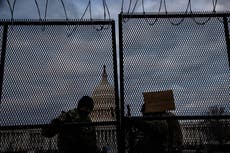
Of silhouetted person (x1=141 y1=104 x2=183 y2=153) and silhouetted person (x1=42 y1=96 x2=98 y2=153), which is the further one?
silhouetted person (x1=141 y1=104 x2=183 y2=153)

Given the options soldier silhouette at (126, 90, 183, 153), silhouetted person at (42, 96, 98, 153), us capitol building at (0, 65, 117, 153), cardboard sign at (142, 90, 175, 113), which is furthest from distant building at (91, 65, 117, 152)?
cardboard sign at (142, 90, 175, 113)

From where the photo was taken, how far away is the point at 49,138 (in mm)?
→ 5102

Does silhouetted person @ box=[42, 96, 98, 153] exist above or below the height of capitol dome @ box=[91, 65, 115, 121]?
below

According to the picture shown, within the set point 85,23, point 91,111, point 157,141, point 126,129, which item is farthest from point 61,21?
point 157,141

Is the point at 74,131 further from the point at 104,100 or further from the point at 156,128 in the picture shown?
the point at 156,128

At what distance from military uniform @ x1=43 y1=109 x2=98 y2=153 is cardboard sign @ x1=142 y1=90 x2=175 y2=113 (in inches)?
32.6

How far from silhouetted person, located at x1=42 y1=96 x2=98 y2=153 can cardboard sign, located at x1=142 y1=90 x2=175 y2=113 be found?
747 mm

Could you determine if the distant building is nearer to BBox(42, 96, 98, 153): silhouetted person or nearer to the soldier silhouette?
BBox(42, 96, 98, 153): silhouetted person

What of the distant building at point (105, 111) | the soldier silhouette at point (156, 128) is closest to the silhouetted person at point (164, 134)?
the soldier silhouette at point (156, 128)

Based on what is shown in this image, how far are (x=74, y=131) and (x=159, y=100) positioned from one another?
1209 mm

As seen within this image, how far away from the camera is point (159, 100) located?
5227mm

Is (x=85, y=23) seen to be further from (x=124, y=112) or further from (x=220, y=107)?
(x=220, y=107)

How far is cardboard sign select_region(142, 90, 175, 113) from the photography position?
515cm

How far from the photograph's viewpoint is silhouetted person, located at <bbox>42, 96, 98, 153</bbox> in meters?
4.98
